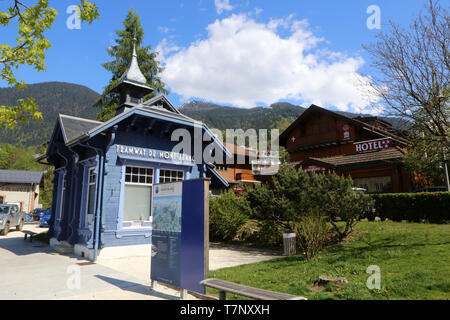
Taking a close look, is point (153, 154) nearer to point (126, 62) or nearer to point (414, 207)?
point (414, 207)

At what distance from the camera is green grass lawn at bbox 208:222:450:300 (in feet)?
17.1

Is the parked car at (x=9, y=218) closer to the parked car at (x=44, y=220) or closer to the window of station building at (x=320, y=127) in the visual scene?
the parked car at (x=44, y=220)

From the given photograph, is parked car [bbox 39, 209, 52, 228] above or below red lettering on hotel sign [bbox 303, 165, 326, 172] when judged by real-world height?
below

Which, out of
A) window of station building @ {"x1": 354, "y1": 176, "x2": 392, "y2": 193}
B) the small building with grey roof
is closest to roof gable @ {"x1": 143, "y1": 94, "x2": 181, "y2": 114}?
window of station building @ {"x1": 354, "y1": 176, "x2": 392, "y2": 193}

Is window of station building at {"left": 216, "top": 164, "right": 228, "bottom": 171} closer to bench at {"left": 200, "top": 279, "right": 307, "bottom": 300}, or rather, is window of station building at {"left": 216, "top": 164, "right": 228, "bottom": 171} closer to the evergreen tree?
the evergreen tree

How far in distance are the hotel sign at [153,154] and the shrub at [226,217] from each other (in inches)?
102

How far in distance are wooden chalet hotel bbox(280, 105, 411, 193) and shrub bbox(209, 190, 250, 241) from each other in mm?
7742

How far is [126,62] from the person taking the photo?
2597 centimetres

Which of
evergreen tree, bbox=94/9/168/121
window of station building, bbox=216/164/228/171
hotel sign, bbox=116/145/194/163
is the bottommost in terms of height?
hotel sign, bbox=116/145/194/163

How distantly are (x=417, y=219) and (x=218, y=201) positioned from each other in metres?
8.85

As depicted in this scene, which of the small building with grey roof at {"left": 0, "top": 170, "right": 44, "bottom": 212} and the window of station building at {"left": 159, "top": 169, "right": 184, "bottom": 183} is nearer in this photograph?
the window of station building at {"left": 159, "top": 169, "right": 184, "bottom": 183}

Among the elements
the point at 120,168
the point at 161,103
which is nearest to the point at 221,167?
the point at 161,103

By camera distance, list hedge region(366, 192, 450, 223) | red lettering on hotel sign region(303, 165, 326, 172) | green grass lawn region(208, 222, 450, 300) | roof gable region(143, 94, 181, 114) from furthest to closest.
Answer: red lettering on hotel sign region(303, 165, 326, 172) < roof gable region(143, 94, 181, 114) < hedge region(366, 192, 450, 223) < green grass lawn region(208, 222, 450, 300)

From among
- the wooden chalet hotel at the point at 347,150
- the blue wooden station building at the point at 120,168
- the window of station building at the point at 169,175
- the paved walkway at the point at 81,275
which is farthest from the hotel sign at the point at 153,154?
the wooden chalet hotel at the point at 347,150
